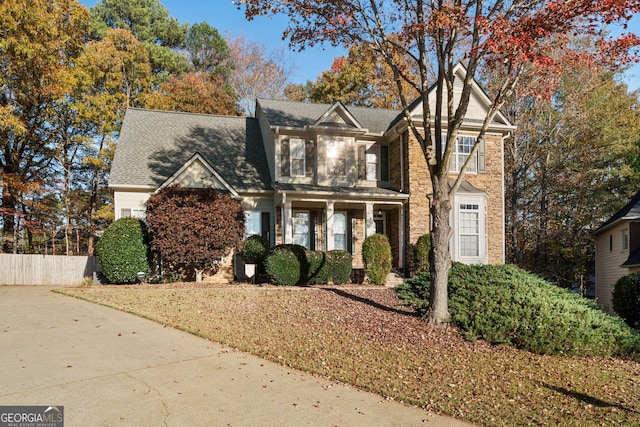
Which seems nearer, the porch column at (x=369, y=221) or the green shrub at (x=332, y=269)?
the green shrub at (x=332, y=269)

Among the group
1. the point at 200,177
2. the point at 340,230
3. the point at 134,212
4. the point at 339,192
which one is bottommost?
the point at 340,230

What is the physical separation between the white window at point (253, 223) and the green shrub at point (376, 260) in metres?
4.83

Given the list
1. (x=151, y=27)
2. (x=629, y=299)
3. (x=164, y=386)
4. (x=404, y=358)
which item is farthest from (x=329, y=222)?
(x=151, y=27)

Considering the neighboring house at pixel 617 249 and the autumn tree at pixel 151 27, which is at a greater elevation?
the autumn tree at pixel 151 27

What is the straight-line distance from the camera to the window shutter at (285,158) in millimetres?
19094

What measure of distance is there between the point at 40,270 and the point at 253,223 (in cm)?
885

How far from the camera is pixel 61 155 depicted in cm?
2477

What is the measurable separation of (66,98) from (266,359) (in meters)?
22.7

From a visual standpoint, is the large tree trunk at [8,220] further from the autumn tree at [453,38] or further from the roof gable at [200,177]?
the autumn tree at [453,38]

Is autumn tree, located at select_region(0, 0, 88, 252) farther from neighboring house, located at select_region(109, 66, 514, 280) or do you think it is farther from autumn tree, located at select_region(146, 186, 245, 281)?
autumn tree, located at select_region(146, 186, 245, 281)

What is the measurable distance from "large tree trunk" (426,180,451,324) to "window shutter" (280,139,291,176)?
32.7 feet

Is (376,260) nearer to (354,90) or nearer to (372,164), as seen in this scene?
(372,164)

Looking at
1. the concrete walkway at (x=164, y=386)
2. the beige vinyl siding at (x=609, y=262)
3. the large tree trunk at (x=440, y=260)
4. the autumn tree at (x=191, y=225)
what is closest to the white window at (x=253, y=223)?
the autumn tree at (x=191, y=225)

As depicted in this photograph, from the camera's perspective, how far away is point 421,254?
17.5m
